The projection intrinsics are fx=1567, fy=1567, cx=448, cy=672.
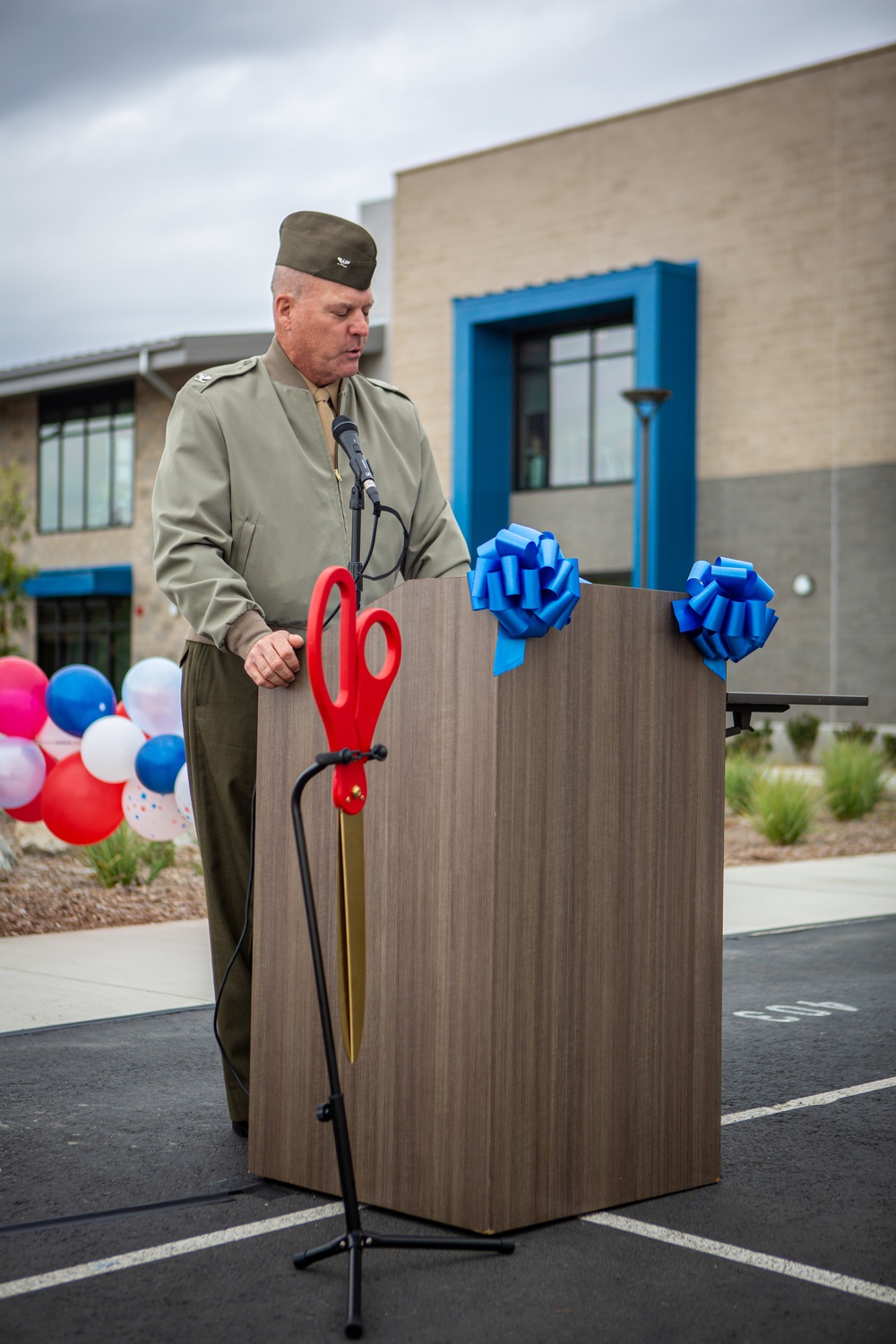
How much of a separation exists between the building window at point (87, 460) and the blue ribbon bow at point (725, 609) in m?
34.6

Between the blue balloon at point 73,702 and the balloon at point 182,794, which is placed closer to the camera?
the balloon at point 182,794

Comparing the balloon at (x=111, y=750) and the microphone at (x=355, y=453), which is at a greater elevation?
the microphone at (x=355, y=453)

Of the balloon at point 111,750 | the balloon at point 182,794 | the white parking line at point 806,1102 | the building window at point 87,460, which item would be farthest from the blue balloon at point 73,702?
the building window at point 87,460

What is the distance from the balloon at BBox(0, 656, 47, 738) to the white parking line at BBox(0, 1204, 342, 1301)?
6927mm

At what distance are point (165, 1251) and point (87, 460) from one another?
119 ft

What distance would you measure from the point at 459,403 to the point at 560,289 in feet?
10.4

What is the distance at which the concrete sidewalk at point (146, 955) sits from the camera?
6332mm

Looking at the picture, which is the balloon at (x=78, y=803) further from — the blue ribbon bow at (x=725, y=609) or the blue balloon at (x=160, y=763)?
the blue ribbon bow at (x=725, y=609)

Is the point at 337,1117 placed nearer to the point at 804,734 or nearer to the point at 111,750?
the point at 111,750

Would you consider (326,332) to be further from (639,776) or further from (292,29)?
(292,29)

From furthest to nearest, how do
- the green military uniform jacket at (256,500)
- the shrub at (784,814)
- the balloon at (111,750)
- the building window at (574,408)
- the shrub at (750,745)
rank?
the building window at (574,408), the shrub at (750,745), the shrub at (784,814), the balloon at (111,750), the green military uniform jacket at (256,500)

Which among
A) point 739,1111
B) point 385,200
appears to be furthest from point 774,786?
point 385,200

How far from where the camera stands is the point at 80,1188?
12.8ft

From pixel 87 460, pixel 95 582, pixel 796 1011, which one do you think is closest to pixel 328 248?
pixel 796 1011
